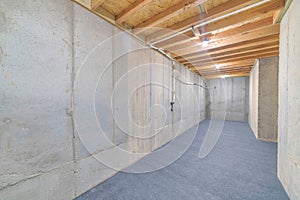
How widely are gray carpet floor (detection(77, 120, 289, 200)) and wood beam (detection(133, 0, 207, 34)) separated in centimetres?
213

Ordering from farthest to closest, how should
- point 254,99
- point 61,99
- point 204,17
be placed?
1. point 254,99
2. point 204,17
3. point 61,99

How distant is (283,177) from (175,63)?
3.00m

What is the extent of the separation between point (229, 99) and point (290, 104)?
5.42 m

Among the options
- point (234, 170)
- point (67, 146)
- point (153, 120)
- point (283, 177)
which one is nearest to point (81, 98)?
point (67, 146)

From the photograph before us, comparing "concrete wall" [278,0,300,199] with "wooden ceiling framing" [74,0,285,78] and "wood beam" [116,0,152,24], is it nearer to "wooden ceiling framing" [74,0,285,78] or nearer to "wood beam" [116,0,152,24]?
"wooden ceiling framing" [74,0,285,78]

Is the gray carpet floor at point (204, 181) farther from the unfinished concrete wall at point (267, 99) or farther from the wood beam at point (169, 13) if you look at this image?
the wood beam at point (169, 13)

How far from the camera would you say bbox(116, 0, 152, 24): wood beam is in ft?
4.84

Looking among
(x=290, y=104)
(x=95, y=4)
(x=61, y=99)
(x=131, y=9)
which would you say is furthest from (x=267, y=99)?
(x=61, y=99)

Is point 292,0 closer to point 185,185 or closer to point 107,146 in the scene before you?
point 185,185

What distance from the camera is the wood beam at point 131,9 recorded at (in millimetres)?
1474

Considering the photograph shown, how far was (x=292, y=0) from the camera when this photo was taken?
4.42 feet

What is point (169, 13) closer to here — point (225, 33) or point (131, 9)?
point (131, 9)

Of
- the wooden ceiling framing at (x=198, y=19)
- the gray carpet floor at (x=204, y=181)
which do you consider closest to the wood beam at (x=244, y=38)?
the wooden ceiling framing at (x=198, y=19)

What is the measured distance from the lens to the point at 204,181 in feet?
5.55
